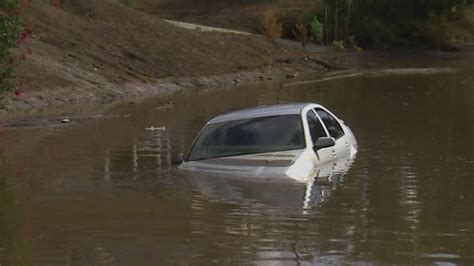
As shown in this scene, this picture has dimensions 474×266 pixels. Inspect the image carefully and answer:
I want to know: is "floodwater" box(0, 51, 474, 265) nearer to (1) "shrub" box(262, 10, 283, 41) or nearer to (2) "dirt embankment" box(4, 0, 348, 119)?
(2) "dirt embankment" box(4, 0, 348, 119)

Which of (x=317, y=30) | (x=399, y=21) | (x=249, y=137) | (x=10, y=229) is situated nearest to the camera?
(x=10, y=229)

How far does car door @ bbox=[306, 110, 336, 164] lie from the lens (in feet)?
49.7

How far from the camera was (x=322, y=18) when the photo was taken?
6197 cm

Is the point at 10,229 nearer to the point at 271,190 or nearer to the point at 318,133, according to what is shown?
the point at 271,190

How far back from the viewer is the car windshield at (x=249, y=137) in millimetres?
14852

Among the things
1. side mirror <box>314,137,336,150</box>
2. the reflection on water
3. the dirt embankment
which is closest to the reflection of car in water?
the reflection on water

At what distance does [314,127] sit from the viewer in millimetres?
15648

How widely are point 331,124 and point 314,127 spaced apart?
42.0 inches

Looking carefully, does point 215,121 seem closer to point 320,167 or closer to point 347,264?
point 320,167

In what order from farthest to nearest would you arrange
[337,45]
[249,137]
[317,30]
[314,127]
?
[317,30], [337,45], [314,127], [249,137]

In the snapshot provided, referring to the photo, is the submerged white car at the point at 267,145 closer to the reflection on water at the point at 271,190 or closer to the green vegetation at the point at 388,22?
the reflection on water at the point at 271,190

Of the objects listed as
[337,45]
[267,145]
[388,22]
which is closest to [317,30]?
[337,45]

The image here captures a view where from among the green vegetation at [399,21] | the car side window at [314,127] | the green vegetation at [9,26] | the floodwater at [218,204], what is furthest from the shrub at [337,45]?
the green vegetation at [9,26]

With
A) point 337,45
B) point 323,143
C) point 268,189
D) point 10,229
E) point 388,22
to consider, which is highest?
point 323,143
